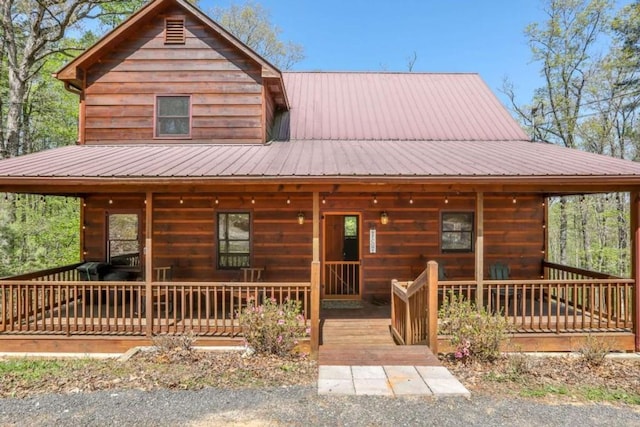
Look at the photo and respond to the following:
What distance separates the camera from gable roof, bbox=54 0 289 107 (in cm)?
855

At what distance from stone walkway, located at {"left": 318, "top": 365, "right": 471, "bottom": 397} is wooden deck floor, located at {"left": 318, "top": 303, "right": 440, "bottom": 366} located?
17 cm

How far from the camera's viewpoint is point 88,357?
20.7 ft

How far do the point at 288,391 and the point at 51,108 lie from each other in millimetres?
20068

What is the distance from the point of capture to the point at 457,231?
9.23 metres

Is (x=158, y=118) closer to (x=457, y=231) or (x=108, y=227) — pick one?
(x=108, y=227)

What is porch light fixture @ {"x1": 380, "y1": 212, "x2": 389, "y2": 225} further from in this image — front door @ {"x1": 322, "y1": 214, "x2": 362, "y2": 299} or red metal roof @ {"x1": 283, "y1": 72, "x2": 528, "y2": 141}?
red metal roof @ {"x1": 283, "y1": 72, "x2": 528, "y2": 141}

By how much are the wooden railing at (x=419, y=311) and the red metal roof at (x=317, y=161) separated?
5.68 ft

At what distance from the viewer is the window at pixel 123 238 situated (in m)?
9.13

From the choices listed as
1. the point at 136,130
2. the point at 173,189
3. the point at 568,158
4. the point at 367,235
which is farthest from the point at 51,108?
the point at 568,158

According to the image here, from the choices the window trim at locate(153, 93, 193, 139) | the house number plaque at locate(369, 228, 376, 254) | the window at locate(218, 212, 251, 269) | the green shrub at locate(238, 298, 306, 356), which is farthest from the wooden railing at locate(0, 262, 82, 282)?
the house number plaque at locate(369, 228, 376, 254)

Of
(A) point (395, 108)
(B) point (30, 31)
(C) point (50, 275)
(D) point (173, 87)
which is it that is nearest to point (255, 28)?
(B) point (30, 31)

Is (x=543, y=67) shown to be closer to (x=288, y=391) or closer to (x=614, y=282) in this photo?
(x=614, y=282)

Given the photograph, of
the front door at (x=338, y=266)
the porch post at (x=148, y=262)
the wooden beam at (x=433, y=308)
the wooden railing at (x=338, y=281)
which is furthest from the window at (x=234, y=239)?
the wooden beam at (x=433, y=308)

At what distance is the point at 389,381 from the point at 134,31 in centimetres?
931
